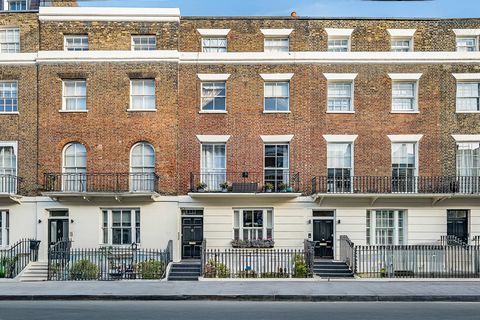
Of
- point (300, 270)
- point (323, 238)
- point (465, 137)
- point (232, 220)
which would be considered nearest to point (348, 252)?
point (323, 238)

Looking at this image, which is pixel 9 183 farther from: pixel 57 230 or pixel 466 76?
pixel 466 76

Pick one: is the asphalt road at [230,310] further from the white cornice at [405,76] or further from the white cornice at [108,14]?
the white cornice at [108,14]

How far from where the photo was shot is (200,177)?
26.2 meters

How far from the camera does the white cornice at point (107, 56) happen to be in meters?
26.0

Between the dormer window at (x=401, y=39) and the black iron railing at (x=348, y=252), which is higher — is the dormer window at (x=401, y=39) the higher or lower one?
the higher one

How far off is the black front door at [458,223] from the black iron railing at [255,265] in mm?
7782

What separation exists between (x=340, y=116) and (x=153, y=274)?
11.2 m

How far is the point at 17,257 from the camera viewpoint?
23375 mm

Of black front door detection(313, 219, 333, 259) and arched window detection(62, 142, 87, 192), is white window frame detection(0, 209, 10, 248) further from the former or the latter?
black front door detection(313, 219, 333, 259)

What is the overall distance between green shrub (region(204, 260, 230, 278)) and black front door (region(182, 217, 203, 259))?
4.10 metres

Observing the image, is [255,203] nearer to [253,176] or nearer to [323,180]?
[253,176]

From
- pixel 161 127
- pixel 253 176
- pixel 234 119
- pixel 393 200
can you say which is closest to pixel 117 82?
pixel 161 127

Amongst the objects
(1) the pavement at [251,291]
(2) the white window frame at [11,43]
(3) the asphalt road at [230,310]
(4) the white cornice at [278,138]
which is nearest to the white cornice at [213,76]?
(4) the white cornice at [278,138]

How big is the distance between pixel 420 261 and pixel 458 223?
15.8 feet
